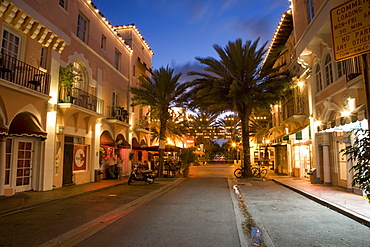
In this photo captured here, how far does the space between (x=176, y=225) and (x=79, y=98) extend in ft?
38.3

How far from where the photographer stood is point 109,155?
20.8 metres

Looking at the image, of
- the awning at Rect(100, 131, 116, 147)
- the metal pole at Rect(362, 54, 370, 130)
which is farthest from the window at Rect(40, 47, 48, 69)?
the metal pole at Rect(362, 54, 370, 130)

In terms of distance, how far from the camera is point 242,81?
20625 millimetres

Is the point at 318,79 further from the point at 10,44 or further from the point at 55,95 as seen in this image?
the point at 10,44

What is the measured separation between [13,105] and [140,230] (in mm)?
8226

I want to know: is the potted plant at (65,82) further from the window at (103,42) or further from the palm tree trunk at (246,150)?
the palm tree trunk at (246,150)

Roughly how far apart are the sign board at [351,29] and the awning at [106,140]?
1616cm

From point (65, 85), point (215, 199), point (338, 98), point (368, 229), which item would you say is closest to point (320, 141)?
point (338, 98)

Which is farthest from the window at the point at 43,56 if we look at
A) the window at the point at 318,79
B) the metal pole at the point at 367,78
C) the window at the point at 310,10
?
the window at the point at 318,79

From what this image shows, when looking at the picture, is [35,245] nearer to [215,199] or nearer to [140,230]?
[140,230]

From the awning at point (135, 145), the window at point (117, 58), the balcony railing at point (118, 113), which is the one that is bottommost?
the awning at point (135, 145)

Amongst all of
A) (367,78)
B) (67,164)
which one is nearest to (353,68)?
(367,78)

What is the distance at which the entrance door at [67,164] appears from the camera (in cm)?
1481

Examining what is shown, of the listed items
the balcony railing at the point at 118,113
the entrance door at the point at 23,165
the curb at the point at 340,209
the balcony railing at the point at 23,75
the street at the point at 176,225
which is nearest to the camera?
the street at the point at 176,225
